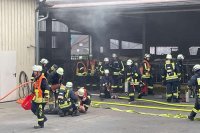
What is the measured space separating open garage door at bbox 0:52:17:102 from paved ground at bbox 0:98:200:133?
267 cm

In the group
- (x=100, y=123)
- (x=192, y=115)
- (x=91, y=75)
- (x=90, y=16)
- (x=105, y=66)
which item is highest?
(x=90, y=16)

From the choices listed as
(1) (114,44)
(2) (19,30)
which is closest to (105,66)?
(2) (19,30)

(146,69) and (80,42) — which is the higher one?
(80,42)

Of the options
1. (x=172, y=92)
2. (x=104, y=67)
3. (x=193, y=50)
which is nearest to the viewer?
(x=172, y=92)

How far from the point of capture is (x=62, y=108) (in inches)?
475

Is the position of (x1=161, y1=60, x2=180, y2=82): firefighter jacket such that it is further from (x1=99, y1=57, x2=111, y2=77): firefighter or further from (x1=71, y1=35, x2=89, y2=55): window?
(x1=71, y1=35, x2=89, y2=55): window

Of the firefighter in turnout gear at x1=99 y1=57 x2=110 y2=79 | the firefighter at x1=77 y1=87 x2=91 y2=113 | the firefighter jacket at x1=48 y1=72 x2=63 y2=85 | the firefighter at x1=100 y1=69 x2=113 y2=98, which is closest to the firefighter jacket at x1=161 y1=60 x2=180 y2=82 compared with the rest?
the firefighter at x1=100 y1=69 x2=113 y2=98

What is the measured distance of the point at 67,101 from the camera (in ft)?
39.3

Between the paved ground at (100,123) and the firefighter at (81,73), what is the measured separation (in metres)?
6.04

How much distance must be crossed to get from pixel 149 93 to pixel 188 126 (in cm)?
612

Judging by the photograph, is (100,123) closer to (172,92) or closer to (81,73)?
(172,92)

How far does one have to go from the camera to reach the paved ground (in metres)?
10.1

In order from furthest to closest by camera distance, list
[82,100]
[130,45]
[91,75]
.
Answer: [130,45]
[91,75]
[82,100]

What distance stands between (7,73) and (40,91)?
19.0ft
